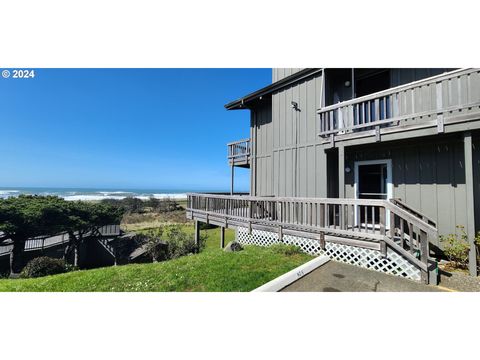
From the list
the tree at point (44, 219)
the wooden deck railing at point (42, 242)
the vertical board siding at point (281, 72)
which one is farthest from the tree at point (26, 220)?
the vertical board siding at point (281, 72)

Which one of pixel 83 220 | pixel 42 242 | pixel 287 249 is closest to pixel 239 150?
pixel 287 249

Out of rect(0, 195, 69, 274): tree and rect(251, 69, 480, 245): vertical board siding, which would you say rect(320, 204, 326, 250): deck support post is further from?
rect(0, 195, 69, 274): tree

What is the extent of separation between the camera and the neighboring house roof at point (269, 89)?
20.5ft

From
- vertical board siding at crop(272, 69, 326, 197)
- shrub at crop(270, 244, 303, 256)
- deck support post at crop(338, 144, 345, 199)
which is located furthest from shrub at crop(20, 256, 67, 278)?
deck support post at crop(338, 144, 345, 199)

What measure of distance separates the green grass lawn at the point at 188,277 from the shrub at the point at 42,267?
1.59 metres

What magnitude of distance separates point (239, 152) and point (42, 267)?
8.01 meters

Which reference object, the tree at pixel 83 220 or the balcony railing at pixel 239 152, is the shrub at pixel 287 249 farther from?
the tree at pixel 83 220

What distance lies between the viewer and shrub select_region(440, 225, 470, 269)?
3.75m

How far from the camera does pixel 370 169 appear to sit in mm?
5691

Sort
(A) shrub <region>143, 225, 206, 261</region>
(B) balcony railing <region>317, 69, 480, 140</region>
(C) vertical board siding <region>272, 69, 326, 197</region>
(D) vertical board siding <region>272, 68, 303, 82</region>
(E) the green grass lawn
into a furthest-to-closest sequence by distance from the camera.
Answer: (A) shrub <region>143, 225, 206, 261</region> < (D) vertical board siding <region>272, 68, 303, 82</region> < (C) vertical board siding <region>272, 69, 326, 197</region> < (B) balcony railing <region>317, 69, 480, 140</region> < (E) the green grass lawn

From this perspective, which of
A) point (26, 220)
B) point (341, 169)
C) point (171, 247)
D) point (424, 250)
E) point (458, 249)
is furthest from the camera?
point (171, 247)

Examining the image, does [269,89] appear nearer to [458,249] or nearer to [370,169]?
[370,169]

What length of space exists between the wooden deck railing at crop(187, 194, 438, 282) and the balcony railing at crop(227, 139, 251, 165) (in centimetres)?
301
